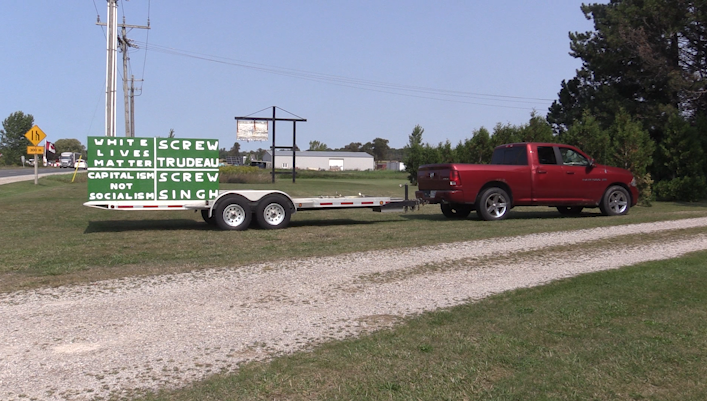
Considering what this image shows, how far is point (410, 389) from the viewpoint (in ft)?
14.1

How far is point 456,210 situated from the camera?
657 inches

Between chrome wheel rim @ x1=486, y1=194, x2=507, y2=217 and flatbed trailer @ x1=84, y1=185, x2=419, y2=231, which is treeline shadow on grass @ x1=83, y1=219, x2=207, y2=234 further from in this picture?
chrome wheel rim @ x1=486, y1=194, x2=507, y2=217

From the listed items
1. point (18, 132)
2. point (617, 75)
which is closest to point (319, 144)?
point (18, 132)

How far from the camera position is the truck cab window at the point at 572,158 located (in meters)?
16.2

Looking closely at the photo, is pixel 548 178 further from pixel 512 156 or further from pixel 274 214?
pixel 274 214

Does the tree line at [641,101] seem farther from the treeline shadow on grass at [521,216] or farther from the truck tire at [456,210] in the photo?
the truck tire at [456,210]

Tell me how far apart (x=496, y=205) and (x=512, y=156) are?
1.56m

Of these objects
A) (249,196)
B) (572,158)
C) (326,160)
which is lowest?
(249,196)

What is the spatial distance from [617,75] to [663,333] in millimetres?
29727

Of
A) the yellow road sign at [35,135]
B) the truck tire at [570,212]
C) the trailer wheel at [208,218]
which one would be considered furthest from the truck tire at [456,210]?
the yellow road sign at [35,135]

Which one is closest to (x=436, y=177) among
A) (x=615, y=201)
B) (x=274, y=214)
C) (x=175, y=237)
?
(x=274, y=214)

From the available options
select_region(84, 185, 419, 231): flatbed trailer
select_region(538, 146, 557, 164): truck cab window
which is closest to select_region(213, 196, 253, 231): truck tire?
select_region(84, 185, 419, 231): flatbed trailer

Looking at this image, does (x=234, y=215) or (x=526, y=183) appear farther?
(x=526, y=183)

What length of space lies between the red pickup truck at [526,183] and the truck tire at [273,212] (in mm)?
3801
